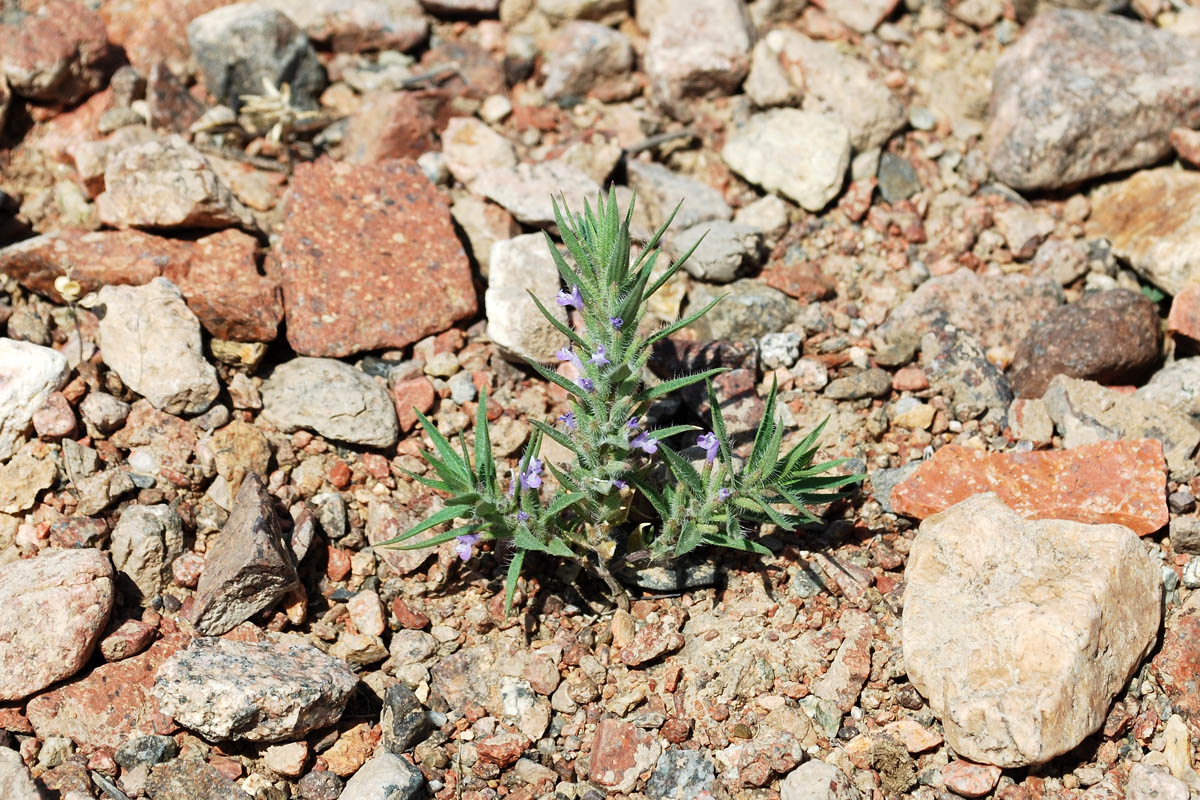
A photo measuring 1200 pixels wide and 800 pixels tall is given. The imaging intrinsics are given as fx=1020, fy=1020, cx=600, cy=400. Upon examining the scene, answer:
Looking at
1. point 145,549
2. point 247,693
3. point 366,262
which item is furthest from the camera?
point 366,262

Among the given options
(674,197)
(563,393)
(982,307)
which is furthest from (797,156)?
(563,393)

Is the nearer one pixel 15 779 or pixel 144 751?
pixel 15 779

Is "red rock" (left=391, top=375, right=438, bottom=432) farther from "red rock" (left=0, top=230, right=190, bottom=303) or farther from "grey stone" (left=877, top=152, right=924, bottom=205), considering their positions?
"grey stone" (left=877, top=152, right=924, bottom=205)

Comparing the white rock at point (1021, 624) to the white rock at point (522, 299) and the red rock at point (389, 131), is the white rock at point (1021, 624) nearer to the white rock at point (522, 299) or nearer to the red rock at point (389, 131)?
the white rock at point (522, 299)

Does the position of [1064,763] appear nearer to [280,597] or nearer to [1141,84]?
[280,597]

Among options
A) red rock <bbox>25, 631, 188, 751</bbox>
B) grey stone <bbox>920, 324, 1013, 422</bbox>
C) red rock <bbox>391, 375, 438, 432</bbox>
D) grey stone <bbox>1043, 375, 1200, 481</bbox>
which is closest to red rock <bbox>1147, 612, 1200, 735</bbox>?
grey stone <bbox>1043, 375, 1200, 481</bbox>

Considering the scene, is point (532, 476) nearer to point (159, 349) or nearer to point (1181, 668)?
point (159, 349)
